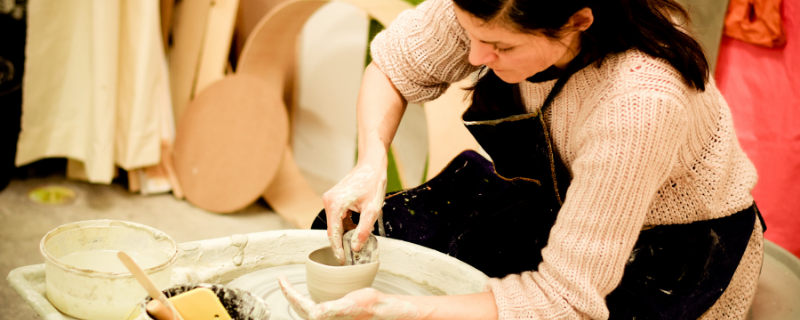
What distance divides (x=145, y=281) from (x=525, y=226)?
0.71 metres

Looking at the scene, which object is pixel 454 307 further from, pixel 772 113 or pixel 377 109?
pixel 772 113

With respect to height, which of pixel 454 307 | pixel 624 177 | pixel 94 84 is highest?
pixel 624 177

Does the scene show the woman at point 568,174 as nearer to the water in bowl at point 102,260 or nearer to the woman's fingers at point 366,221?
the woman's fingers at point 366,221

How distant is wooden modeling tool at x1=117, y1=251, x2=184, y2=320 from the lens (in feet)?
2.40

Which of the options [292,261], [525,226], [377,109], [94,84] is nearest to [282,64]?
[94,84]

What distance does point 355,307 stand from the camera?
2.73 ft

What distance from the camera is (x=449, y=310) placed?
900mm

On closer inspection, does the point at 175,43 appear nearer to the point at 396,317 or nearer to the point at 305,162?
the point at 305,162

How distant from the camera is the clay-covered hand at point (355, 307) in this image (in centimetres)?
82

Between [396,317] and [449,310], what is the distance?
0.28ft

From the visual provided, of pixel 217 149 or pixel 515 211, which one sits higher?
pixel 515 211

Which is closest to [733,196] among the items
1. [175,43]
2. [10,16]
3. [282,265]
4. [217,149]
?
[282,265]

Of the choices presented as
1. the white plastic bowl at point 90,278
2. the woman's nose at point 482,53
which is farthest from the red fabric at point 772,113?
the white plastic bowl at point 90,278

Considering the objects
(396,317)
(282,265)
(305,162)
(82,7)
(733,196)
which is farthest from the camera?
(305,162)
